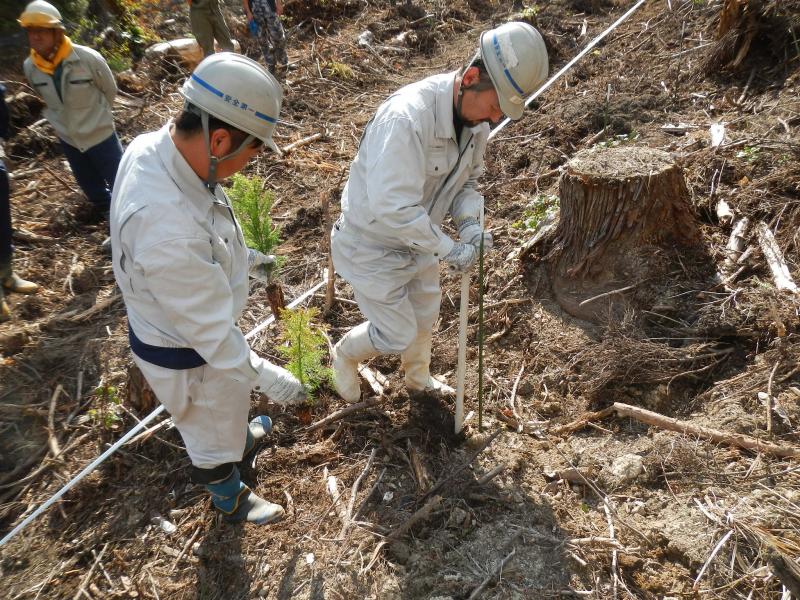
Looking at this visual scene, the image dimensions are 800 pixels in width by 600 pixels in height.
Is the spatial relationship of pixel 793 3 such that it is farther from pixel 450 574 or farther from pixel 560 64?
pixel 450 574

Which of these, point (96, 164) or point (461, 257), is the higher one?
point (461, 257)

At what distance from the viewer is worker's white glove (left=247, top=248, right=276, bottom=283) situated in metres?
3.29

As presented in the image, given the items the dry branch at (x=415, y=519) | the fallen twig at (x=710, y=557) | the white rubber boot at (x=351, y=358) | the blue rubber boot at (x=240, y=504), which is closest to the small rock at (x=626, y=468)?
the fallen twig at (x=710, y=557)

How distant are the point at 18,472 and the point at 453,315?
129 inches

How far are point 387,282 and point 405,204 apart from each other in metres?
0.57

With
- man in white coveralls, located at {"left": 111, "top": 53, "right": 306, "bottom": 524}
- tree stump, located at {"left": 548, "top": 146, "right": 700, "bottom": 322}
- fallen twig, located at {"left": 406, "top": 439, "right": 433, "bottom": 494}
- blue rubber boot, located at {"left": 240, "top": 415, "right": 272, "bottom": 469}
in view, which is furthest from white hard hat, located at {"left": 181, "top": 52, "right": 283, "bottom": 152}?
tree stump, located at {"left": 548, "top": 146, "right": 700, "bottom": 322}

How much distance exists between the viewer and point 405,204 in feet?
8.77

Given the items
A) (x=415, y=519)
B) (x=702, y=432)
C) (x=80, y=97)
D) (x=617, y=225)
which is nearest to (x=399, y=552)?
(x=415, y=519)

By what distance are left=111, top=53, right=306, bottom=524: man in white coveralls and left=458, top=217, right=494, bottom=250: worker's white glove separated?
131 centimetres

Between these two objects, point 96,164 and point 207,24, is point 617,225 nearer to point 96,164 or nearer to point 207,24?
point 96,164

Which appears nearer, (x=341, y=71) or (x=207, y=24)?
(x=207, y=24)

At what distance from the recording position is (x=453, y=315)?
4.40 meters

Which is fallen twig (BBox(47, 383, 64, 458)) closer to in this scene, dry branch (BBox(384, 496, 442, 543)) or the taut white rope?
the taut white rope

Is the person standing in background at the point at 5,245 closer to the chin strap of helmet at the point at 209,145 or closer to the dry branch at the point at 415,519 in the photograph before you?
the chin strap of helmet at the point at 209,145
